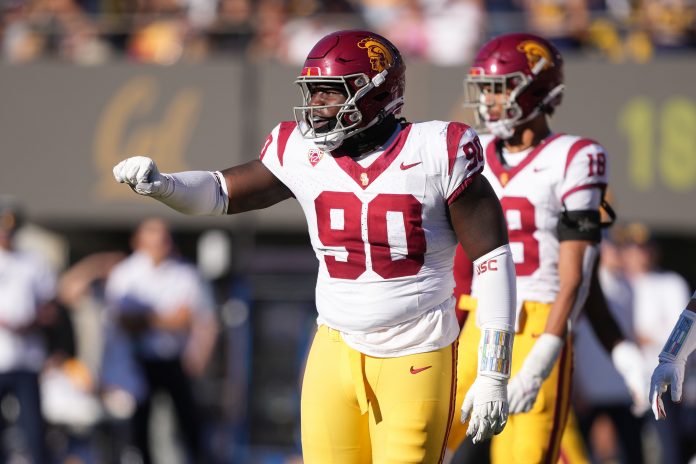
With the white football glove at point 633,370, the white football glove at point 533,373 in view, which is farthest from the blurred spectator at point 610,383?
the white football glove at point 533,373

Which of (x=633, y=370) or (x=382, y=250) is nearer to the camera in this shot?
(x=382, y=250)

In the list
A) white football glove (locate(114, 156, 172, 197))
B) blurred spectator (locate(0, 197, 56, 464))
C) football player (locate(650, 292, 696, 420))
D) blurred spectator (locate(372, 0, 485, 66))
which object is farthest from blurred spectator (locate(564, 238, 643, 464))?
white football glove (locate(114, 156, 172, 197))

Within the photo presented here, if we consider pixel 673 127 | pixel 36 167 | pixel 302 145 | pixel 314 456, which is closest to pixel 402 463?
pixel 314 456

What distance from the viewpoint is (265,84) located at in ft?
A: 30.3

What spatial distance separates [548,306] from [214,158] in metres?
4.97

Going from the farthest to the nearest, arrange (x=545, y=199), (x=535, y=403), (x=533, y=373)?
(x=545, y=199)
(x=535, y=403)
(x=533, y=373)

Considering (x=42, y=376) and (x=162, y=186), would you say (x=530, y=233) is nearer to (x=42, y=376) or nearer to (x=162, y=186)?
(x=162, y=186)

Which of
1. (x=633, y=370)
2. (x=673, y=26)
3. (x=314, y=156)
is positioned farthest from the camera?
(x=673, y=26)

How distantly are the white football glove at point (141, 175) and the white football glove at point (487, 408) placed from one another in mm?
1153

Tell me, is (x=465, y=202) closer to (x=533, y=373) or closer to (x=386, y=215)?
(x=386, y=215)

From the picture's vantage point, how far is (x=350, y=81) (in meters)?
3.86

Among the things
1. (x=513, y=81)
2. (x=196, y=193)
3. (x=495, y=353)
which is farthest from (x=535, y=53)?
(x=196, y=193)

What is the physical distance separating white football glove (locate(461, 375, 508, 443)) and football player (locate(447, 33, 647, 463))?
707 millimetres

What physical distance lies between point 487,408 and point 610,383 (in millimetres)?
4336
